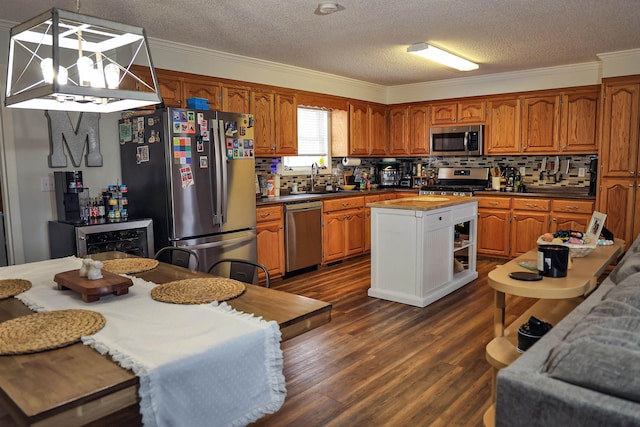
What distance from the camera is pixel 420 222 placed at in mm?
3988

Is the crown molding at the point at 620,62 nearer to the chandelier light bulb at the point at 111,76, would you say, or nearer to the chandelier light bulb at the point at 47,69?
Answer: the chandelier light bulb at the point at 111,76

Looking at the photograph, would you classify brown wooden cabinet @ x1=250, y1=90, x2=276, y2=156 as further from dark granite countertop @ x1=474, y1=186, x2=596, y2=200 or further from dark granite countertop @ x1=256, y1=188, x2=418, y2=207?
dark granite countertop @ x1=474, y1=186, x2=596, y2=200

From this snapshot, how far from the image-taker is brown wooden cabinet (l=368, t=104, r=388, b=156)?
272 inches

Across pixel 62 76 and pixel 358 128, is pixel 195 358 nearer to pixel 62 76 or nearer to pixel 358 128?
pixel 62 76

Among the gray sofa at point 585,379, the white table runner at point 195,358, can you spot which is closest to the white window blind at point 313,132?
the white table runner at point 195,358

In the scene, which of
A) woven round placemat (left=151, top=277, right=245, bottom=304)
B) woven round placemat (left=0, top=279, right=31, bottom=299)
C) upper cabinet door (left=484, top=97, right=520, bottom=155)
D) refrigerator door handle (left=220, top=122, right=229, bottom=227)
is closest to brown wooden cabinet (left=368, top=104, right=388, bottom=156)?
upper cabinet door (left=484, top=97, right=520, bottom=155)

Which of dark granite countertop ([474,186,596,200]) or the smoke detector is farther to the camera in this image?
dark granite countertop ([474,186,596,200])

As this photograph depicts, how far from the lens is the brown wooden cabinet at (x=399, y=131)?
706 centimetres

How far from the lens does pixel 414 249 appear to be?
4.07 m

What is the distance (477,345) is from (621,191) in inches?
119

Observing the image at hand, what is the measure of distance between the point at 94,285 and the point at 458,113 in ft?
18.7

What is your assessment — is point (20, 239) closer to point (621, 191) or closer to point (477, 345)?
point (477, 345)

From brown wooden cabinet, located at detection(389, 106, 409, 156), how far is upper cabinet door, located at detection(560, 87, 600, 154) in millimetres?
2122

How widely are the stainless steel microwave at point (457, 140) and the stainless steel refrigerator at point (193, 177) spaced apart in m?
3.17
